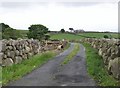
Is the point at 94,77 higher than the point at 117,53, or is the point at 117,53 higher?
the point at 117,53

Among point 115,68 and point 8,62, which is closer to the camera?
point 115,68

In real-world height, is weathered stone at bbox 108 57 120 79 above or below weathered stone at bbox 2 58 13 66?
above

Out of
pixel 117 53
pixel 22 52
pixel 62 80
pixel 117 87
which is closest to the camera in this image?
pixel 117 87

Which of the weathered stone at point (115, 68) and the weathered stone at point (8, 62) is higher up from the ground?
the weathered stone at point (115, 68)

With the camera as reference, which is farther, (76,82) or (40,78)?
(40,78)

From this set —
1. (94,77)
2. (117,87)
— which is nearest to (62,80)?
(94,77)

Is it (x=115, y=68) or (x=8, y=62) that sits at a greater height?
(x=115, y=68)

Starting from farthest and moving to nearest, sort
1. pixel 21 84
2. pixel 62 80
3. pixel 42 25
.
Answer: pixel 42 25 → pixel 62 80 → pixel 21 84

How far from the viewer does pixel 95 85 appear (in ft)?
47.6

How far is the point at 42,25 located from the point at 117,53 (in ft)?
324

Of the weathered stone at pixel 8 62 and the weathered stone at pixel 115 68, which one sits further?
the weathered stone at pixel 8 62

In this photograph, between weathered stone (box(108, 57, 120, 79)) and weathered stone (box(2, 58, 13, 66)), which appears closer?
weathered stone (box(108, 57, 120, 79))

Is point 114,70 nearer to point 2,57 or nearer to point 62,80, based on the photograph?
point 62,80

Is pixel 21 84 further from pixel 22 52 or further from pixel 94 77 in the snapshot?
pixel 22 52
